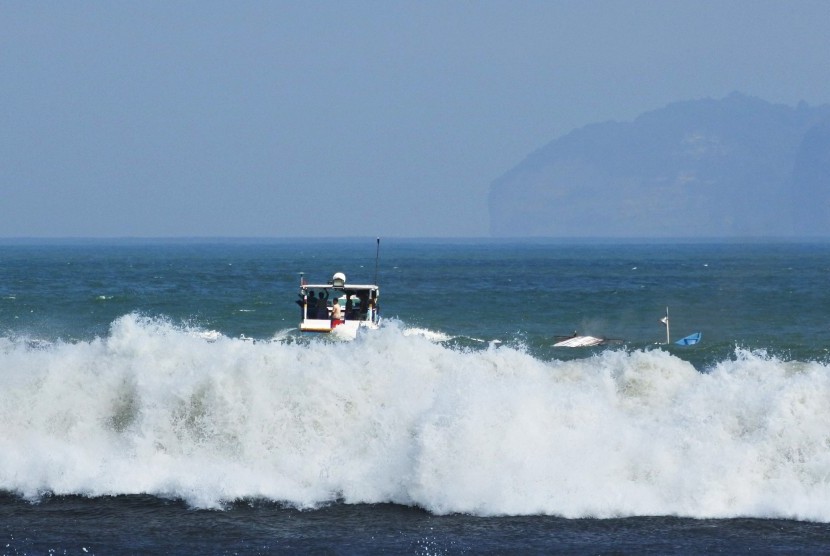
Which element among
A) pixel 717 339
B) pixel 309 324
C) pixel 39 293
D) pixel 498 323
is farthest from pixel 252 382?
pixel 39 293

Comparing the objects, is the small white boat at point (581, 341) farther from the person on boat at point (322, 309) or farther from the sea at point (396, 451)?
the sea at point (396, 451)

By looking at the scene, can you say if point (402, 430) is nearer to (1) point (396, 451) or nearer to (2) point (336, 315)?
(1) point (396, 451)

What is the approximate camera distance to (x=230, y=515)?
1666cm

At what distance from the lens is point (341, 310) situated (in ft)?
119

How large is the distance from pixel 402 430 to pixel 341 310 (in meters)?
17.9

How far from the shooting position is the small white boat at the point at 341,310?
3606 cm

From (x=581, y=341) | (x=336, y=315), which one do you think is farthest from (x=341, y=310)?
(x=581, y=341)

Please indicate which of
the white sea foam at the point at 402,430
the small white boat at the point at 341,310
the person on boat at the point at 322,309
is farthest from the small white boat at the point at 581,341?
the white sea foam at the point at 402,430

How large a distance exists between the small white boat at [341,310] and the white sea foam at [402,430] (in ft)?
47.9

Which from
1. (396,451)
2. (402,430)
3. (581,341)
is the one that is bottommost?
(581,341)

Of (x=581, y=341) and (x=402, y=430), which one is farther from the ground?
(x=402, y=430)

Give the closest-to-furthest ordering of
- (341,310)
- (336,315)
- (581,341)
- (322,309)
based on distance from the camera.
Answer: (336,315)
(341,310)
(322,309)
(581,341)

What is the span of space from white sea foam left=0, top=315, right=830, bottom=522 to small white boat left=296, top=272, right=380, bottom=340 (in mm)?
14611

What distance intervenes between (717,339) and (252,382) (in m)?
→ 24.8
